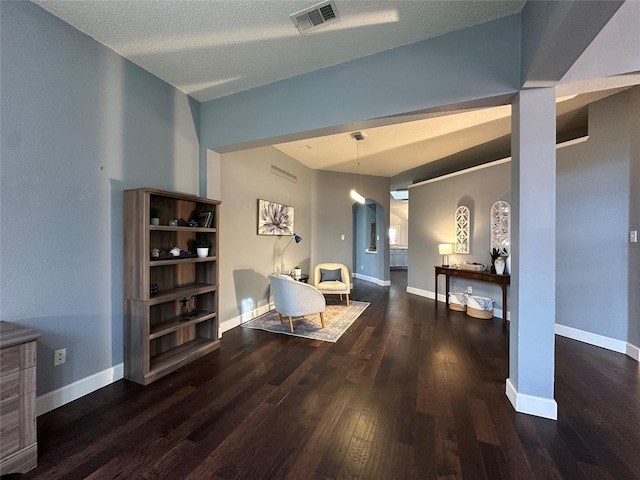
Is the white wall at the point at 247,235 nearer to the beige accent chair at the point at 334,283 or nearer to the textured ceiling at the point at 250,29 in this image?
the beige accent chair at the point at 334,283

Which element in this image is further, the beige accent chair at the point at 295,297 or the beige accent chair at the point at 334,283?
the beige accent chair at the point at 334,283

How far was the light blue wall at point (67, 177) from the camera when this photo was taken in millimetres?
1687

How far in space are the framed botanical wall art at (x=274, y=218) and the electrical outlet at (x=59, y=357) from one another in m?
2.57

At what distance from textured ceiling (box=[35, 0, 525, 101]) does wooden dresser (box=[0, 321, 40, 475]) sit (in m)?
2.21

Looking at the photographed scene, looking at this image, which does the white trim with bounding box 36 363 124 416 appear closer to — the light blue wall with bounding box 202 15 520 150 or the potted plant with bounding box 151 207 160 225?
the potted plant with bounding box 151 207 160 225

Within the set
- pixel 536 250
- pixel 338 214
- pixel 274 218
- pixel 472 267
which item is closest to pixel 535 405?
pixel 536 250

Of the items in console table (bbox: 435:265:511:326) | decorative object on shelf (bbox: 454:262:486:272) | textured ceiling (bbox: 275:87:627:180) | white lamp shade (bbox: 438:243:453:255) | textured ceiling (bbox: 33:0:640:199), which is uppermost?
textured ceiling (bbox: 33:0:640:199)

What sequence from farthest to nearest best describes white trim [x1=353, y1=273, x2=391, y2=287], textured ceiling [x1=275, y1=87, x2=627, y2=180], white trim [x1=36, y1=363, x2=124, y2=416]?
white trim [x1=353, y1=273, x2=391, y2=287]
textured ceiling [x1=275, y1=87, x2=627, y2=180]
white trim [x1=36, y1=363, x2=124, y2=416]

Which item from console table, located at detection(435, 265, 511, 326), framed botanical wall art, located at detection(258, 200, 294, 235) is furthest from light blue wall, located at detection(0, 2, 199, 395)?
console table, located at detection(435, 265, 511, 326)

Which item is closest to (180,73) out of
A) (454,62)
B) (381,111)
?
(381,111)

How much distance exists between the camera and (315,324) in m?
3.64

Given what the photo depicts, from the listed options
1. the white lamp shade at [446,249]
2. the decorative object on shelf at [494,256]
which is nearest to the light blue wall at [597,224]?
the decorative object on shelf at [494,256]

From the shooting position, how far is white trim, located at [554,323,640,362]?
264cm

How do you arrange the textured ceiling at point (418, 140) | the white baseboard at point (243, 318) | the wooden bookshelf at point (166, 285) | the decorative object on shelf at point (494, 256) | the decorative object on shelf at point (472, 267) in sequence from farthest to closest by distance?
1. the decorative object on shelf at point (472, 267)
2. the decorative object on shelf at point (494, 256)
3. the white baseboard at point (243, 318)
4. the textured ceiling at point (418, 140)
5. the wooden bookshelf at point (166, 285)
